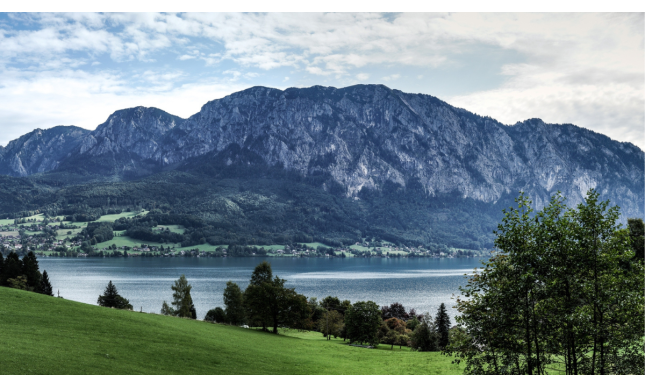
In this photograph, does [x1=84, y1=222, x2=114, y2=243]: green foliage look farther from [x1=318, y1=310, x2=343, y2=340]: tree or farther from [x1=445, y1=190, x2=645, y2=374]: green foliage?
[x1=445, y1=190, x2=645, y2=374]: green foliage

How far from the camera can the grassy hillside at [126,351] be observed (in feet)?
42.0

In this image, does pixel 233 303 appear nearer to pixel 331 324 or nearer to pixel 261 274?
pixel 261 274

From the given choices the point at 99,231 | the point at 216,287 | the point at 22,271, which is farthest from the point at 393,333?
the point at 99,231

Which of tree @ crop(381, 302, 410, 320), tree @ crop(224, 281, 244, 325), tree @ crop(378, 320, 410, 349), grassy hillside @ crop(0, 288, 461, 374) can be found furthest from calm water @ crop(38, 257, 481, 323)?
grassy hillside @ crop(0, 288, 461, 374)

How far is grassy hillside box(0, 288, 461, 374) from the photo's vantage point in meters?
12.8

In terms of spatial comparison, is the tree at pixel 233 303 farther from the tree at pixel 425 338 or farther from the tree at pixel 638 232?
the tree at pixel 638 232

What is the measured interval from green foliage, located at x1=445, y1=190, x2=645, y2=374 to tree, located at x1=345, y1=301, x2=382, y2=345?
1022 inches

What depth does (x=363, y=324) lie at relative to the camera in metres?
38.8

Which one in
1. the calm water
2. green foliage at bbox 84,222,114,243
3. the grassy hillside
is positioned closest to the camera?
the grassy hillside

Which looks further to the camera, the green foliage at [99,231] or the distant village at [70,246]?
the green foliage at [99,231]

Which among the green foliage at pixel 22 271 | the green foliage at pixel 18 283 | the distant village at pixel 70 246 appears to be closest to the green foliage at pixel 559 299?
the green foliage at pixel 18 283

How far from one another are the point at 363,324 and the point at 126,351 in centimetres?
2657

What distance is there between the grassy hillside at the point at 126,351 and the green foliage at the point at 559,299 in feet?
16.7
